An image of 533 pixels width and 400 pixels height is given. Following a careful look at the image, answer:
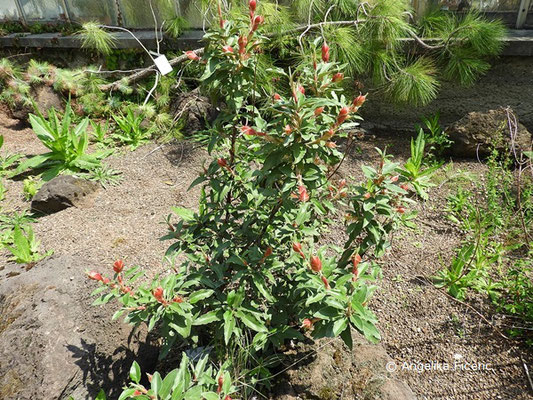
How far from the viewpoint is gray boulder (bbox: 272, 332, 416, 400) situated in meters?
1.57

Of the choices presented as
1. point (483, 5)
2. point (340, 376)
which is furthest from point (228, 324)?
point (483, 5)

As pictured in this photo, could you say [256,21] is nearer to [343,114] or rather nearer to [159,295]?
[343,114]

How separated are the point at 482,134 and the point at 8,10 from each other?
5.69 meters

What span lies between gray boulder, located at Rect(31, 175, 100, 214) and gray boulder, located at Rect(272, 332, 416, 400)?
2.14m

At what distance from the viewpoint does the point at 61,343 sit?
5.67 feet

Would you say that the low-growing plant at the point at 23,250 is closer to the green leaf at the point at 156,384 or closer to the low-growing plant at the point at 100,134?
the low-growing plant at the point at 100,134

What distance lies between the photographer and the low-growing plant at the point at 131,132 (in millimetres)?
3840

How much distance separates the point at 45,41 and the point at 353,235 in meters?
4.82

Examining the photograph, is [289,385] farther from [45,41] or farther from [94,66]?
[45,41]

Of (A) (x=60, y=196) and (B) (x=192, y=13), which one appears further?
(B) (x=192, y=13)

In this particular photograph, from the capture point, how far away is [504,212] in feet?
8.50

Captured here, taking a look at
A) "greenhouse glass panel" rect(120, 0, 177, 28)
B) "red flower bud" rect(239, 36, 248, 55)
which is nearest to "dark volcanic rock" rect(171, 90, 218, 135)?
"greenhouse glass panel" rect(120, 0, 177, 28)

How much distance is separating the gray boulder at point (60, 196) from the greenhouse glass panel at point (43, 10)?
9.45 ft

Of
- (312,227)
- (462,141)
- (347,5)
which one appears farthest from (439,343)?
(347,5)
